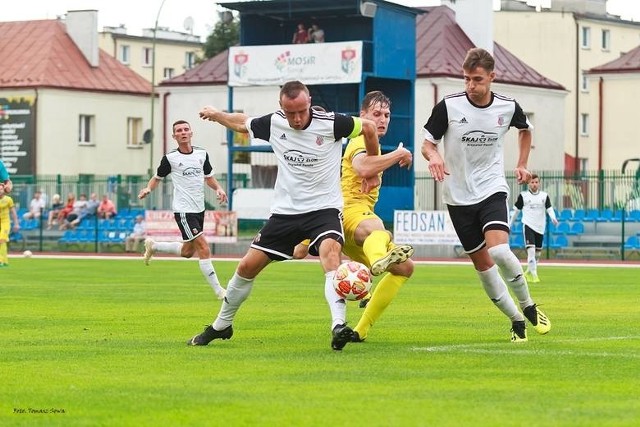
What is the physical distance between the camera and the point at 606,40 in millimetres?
95562

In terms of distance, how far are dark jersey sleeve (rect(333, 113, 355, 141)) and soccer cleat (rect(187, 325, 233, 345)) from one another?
6.27 feet

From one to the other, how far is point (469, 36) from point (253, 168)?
14.2m

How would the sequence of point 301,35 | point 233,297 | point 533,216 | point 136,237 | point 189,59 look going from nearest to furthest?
1. point 233,297
2. point 533,216
3. point 136,237
4. point 301,35
5. point 189,59

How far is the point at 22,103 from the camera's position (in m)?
71.6

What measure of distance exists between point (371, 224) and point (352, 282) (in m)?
1.54

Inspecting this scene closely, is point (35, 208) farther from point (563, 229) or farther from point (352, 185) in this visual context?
point (352, 185)

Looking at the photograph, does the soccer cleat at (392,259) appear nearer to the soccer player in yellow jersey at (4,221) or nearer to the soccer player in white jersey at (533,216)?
the soccer player in white jersey at (533,216)

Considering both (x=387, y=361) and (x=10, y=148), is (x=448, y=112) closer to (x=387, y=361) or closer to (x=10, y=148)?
(x=387, y=361)

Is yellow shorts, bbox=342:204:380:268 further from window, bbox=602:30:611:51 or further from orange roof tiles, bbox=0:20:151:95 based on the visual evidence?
window, bbox=602:30:611:51

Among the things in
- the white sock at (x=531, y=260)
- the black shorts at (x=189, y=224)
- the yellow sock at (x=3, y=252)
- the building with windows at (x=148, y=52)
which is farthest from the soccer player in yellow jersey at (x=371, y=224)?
the building with windows at (x=148, y=52)

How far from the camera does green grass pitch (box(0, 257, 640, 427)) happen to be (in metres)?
8.47

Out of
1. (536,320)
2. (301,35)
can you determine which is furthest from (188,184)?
(301,35)

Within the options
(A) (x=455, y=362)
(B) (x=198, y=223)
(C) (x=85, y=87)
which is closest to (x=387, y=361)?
(A) (x=455, y=362)

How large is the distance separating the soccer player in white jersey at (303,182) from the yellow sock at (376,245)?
39 centimetres
